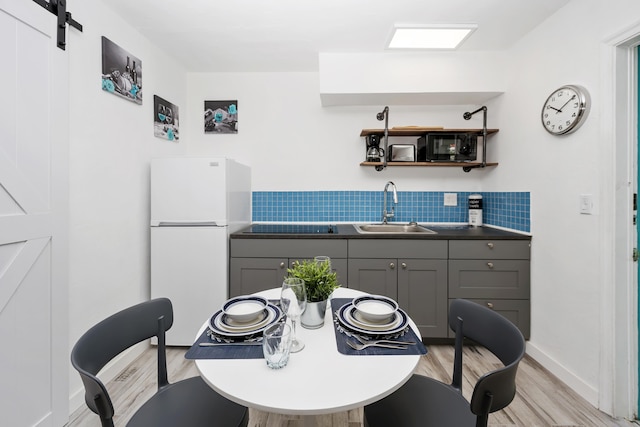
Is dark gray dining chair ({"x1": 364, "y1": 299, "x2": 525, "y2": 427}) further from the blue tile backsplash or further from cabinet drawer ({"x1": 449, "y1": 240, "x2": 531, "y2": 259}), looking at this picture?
the blue tile backsplash

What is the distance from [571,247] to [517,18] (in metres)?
1.66

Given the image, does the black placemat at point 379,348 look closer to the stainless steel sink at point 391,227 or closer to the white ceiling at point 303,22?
the stainless steel sink at point 391,227

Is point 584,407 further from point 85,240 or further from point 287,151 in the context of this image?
point 85,240

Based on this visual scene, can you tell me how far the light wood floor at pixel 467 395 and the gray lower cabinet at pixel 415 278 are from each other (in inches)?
10.6

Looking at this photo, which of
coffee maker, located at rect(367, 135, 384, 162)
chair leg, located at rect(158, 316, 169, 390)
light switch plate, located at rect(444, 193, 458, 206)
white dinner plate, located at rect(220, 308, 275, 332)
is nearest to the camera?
white dinner plate, located at rect(220, 308, 275, 332)

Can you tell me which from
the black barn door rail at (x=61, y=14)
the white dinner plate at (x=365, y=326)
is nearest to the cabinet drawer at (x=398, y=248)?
the white dinner plate at (x=365, y=326)

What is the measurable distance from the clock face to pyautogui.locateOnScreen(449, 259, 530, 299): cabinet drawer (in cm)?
102

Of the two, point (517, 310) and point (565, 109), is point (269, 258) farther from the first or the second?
point (565, 109)

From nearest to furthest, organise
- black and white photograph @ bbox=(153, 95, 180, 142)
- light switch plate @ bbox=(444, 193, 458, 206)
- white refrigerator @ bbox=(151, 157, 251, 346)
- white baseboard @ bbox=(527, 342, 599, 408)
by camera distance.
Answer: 1. white baseboard @ bbox=(527, 342, 599, 408)
2. white refrigerator @ bbox=(151, 157, 251, 346)
3. black and white photograph @ bbox=(153, 95, 180, 142)
4. light switch plate @ bbox=(444, 193, 458, 206)

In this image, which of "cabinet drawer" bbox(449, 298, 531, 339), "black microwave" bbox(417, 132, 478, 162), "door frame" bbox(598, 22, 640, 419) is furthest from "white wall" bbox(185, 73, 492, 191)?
"door frame" bbox(598, 22, 640, 419)

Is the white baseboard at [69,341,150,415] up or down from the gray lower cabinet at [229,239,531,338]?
down

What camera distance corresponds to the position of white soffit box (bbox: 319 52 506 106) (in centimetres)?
265

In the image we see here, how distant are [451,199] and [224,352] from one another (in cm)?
278

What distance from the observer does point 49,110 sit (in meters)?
1.56
